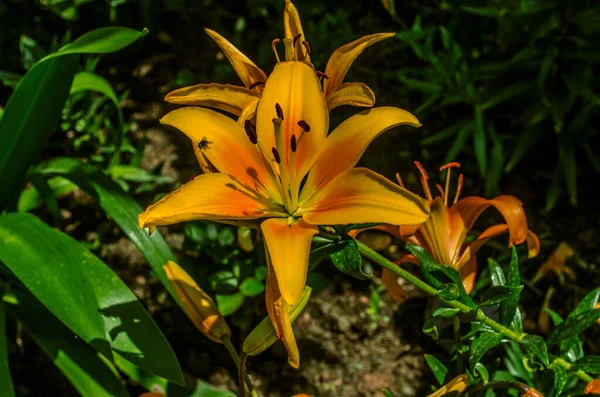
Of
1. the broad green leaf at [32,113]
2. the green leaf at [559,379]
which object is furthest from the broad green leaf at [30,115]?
the green leaf at [559,379]

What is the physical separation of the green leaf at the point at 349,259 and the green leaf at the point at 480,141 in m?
1.14

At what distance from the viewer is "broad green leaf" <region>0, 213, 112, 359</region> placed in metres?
1.22

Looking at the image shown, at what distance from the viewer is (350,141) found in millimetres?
883

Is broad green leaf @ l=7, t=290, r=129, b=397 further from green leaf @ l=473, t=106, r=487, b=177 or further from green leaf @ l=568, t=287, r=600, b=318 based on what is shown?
green leaf @ l=473, t=106, r=487, b=177

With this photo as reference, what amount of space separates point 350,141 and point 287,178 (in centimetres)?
10

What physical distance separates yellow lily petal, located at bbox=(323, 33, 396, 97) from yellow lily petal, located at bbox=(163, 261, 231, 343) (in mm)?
369

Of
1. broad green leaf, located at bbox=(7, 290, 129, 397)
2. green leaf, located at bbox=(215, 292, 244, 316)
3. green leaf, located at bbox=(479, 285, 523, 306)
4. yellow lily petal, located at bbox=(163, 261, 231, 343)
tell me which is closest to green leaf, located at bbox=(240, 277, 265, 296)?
green leaf, located at bbox=(215, 292, 244, 316)

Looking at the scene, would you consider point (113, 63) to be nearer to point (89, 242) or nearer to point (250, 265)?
point (89, 242)

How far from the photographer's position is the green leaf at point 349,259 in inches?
32.2

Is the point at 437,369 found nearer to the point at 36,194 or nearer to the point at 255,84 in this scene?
the point at 255,84

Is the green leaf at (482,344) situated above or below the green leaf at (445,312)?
below

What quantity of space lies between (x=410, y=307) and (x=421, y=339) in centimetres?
10

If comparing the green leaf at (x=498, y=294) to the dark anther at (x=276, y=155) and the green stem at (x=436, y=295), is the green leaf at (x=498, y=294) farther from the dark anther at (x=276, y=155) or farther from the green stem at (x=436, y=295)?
the dark anther at (x=276, y=155)

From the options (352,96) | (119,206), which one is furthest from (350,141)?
(119,206)
